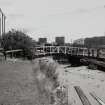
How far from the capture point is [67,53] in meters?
33.9

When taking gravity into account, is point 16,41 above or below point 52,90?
above

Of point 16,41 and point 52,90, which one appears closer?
point 52,90

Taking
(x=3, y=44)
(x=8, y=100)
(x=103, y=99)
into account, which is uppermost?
(x=3, y=44)

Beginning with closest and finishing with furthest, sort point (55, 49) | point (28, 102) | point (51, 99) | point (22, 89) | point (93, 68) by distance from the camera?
point (28, 102) < point (51, 99) < point (22, 89) < point (93, 68) < point (55, 49)

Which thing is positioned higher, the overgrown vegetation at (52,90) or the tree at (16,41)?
the tree at (16,41)

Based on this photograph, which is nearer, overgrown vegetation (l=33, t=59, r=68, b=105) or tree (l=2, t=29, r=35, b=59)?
overgrown vegetation (l=33, t=59, r=68, b=105)

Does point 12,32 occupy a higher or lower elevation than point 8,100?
higher

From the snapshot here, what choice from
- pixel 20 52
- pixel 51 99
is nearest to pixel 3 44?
pixel 20 52

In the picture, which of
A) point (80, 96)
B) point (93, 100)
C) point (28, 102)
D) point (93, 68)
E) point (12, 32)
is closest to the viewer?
point (28, 102)

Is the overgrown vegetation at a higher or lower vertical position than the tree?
lower

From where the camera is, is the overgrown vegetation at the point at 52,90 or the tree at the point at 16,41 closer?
the overgrown vegetation at the point at 52,90

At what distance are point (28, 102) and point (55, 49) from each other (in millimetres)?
28356

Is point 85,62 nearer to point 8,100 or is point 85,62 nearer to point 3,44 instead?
point 3,44

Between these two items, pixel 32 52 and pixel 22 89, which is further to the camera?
pixel 32 52
